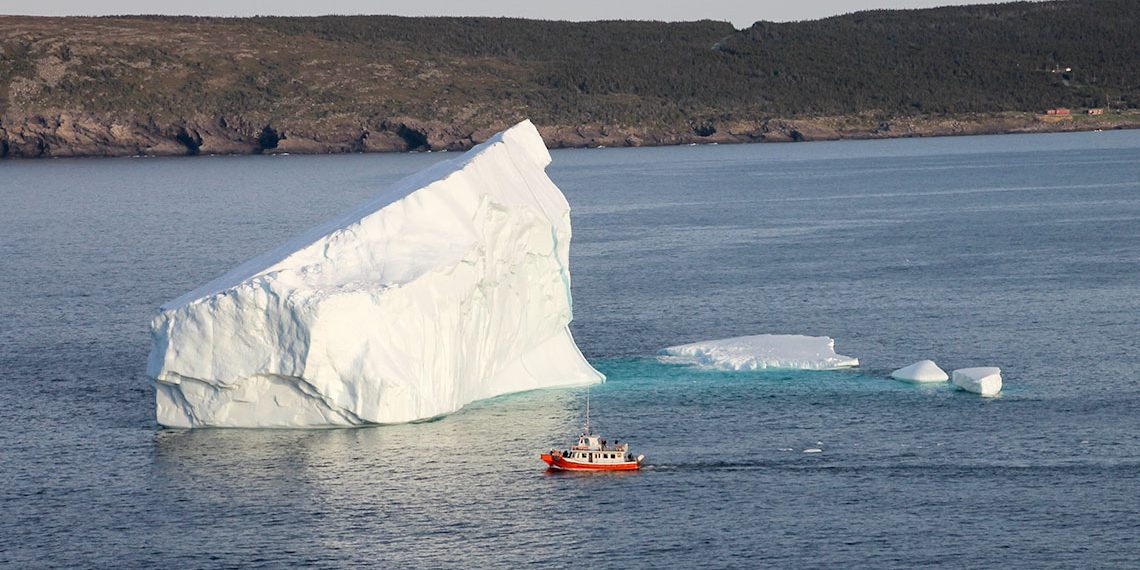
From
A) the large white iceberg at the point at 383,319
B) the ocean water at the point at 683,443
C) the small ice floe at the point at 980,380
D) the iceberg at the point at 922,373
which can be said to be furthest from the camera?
the iceberg at the point at 922,373

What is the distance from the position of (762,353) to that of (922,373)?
18.1 feet

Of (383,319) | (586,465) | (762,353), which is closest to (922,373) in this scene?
(762,353)

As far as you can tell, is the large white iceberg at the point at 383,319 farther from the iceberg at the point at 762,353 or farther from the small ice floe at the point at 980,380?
the small ice floe at the point at 980,380

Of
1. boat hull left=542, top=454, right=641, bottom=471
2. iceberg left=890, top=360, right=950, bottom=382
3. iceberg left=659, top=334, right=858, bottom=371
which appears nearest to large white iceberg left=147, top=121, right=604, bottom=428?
iceberg left=659, top=334, right=858, bottom=371

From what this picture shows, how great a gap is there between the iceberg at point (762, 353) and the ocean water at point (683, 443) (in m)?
0.81

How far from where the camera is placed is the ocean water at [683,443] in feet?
119

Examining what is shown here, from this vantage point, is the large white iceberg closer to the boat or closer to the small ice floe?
the boat

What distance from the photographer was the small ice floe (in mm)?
49094

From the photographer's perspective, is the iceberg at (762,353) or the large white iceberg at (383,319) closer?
the large white iceberg at (383,319)

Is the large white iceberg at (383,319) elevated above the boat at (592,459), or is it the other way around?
the large white iceberg at (383,319)

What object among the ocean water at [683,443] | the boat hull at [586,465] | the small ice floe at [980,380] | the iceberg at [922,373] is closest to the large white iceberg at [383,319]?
the ocean water at [683,443]

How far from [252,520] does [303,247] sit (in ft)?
35.2

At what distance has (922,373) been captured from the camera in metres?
51.1

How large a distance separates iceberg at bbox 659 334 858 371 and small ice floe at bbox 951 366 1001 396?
4569 mm
